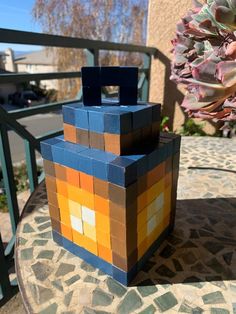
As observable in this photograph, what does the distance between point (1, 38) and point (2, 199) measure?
14.7 ft

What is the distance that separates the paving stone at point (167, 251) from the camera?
0.86m

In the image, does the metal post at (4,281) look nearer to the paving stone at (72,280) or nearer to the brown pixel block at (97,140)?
the paving stone at (72,280)

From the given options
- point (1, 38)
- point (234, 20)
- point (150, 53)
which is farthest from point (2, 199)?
point (234, 20)

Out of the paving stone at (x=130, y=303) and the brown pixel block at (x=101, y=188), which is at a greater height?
the brown pixel block at (x=101, y=188)

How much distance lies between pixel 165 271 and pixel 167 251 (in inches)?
3.6

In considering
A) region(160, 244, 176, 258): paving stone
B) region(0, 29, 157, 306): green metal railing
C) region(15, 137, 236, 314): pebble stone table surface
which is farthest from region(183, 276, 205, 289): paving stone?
region(0, 29, 157, 306): green metal railing

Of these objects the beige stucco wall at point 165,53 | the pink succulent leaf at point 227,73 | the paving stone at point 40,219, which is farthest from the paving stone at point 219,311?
the beige stucco wall at point 165,53

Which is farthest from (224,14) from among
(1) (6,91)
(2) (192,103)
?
(1) (6,91)

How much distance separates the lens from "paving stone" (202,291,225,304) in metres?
0.69

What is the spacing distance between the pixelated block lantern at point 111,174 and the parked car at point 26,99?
57.6ft

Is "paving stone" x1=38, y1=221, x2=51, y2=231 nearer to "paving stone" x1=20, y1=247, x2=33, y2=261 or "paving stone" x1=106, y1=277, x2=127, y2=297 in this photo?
"paving stone" x1=20, y1=247, x2=33, y2=261

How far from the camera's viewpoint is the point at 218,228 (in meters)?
1.00

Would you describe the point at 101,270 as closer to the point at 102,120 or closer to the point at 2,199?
the point at 102,120

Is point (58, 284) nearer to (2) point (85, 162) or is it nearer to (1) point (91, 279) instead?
(1) point (91, 279)
